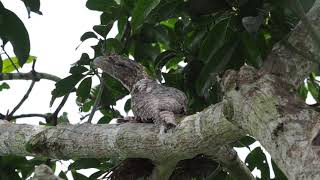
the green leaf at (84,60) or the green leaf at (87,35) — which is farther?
the green leaf at (84,60)

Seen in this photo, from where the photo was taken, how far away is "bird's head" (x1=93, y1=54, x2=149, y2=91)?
2086 mm

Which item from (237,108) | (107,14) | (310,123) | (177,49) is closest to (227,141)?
(237,108)

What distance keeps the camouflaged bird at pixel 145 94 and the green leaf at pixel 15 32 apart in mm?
375

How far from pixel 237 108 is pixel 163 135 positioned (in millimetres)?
327

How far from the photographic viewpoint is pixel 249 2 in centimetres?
149

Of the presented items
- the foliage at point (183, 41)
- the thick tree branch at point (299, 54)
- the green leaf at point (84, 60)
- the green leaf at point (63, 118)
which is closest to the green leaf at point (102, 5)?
the foliage at point (183, 41)

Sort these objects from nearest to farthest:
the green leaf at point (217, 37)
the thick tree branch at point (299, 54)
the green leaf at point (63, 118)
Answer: the thick tree branch at point (299, 54)
the green leaf at point (217, 37)
the green leaf at point (63, 118)

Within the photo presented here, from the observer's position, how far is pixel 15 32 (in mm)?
1759

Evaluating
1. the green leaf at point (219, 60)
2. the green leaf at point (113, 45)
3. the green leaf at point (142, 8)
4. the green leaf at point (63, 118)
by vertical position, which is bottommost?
the green leaf at point (63, 118)

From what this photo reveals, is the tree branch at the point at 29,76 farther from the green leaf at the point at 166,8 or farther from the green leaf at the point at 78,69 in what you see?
the green leaf at the point at 166,8

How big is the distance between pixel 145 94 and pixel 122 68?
0.99 ft

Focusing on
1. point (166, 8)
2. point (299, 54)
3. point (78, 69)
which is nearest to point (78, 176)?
point (78, 69)

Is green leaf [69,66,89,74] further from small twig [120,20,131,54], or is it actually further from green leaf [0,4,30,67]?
green leaf [0,4,30,67]

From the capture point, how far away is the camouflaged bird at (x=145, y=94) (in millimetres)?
1516
